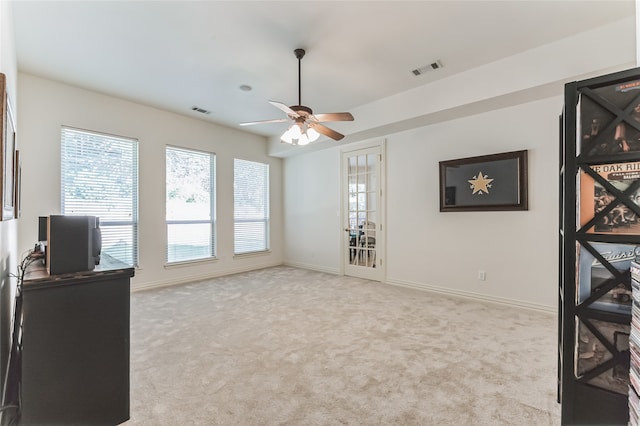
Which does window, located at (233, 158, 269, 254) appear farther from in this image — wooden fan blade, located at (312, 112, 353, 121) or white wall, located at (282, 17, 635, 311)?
wooden fan blade, located at (312, 112, 353, 121)

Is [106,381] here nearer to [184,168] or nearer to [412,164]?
[184,168]

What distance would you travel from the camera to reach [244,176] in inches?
245

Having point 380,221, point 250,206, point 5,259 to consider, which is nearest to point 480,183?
point 380,221

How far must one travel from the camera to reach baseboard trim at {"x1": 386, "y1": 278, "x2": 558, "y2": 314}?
3575mm

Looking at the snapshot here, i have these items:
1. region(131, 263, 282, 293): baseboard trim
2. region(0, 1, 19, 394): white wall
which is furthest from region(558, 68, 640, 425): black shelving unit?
region(131, 263, 282, 293): baseboard trim

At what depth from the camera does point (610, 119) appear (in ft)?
4.03

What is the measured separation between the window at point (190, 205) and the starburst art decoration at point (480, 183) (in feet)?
14.7

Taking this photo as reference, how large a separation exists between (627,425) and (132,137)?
575cm

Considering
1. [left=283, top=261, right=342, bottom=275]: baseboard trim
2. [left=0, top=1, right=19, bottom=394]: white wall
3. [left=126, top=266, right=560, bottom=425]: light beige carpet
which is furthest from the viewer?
[left=283, top=261, right=342, bottom=275]: baseboard trim

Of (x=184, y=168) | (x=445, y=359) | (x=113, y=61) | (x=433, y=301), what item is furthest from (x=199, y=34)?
(x=433, y=301)

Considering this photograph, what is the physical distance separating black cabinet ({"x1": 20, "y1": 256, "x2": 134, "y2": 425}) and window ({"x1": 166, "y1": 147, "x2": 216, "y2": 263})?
3.53 meters

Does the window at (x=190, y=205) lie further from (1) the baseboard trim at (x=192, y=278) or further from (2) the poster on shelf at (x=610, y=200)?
(2) the poster on shelf at (x=610, y=200)

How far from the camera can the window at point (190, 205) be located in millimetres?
5070

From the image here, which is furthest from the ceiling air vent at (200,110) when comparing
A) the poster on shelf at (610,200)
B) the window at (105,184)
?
the poster on shelf at (610,200)
